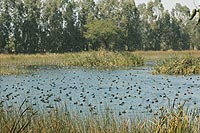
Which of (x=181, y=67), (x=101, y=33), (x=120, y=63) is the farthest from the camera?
(x=101, y=33)

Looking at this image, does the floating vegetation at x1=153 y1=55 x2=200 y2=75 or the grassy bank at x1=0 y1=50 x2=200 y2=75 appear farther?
the grassy bank at x1=0 y1=50 x2=200 y2=75

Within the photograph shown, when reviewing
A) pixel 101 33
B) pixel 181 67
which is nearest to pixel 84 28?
pixel 101 33

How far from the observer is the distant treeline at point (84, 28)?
76.6 metres

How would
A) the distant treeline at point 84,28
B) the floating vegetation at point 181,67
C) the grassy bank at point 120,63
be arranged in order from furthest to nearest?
the distant treeline at point 84,28 → the grassy bank at point 120,63 → the floating vegetation at point 181,67

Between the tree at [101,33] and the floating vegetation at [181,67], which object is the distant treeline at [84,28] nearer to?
the tree at [101,33]

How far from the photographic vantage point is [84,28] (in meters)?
86.4

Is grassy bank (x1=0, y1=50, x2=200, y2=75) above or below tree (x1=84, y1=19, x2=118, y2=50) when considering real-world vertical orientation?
below

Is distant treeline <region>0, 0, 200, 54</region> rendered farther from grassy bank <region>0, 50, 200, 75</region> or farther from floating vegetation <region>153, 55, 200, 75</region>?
floating vegetation <region>153, 55, 200, 75</region>

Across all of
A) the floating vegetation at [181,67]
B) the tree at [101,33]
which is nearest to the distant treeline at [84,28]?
the tree at [101,33]

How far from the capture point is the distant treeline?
76562 mm

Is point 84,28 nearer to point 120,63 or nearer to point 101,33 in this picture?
point 101,33

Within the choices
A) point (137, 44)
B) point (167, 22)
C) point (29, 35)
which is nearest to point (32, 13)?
point (29, 35)

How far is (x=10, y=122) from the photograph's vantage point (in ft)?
27.5

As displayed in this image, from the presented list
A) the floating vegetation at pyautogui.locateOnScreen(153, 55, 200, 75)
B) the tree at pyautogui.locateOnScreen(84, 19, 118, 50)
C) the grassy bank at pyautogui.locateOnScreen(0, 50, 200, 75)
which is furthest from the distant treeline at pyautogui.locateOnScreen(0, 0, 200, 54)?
the floating vegetation at pyautogui.locateOnScreen(153, 55, 200, 75)
